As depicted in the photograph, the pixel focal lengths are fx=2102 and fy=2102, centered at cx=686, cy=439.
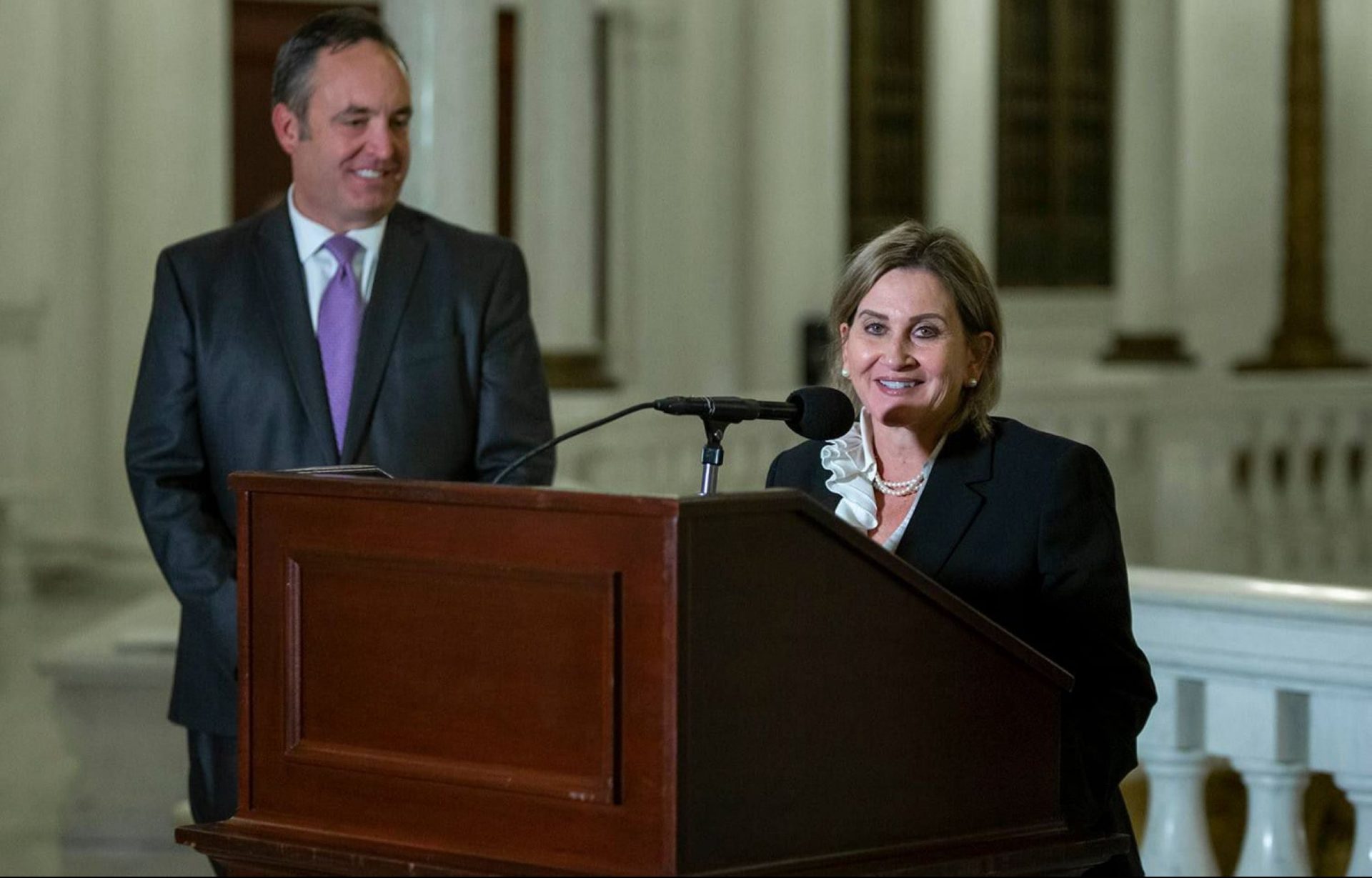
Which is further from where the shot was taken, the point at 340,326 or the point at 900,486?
the point at 340,326

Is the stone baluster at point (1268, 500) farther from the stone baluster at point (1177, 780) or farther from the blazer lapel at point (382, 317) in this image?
the blazer lapel at point (382, 317)

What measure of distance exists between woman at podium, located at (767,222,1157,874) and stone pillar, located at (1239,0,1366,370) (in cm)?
1014

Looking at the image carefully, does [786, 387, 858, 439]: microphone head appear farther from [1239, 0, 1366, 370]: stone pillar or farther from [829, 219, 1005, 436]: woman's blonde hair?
[1239, 0, 1366, 370]: stone pillar

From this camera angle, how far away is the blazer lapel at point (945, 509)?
2555 millimetres

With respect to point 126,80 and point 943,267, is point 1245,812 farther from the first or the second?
point 126,80

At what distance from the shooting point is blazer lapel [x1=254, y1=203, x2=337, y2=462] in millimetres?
3227

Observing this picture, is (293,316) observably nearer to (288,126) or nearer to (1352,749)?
(288,126)

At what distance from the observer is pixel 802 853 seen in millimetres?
1903

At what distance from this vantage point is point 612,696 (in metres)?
1.81

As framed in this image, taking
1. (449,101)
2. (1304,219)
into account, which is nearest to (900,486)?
(449,101)

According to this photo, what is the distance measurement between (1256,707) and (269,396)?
1770 mm

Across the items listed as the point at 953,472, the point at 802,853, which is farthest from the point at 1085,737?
the point at 802,853

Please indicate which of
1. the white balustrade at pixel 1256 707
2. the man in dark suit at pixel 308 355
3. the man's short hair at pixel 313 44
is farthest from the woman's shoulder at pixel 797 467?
the white balustrade at pixel 1256 707

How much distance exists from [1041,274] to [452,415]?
10.6 meters
